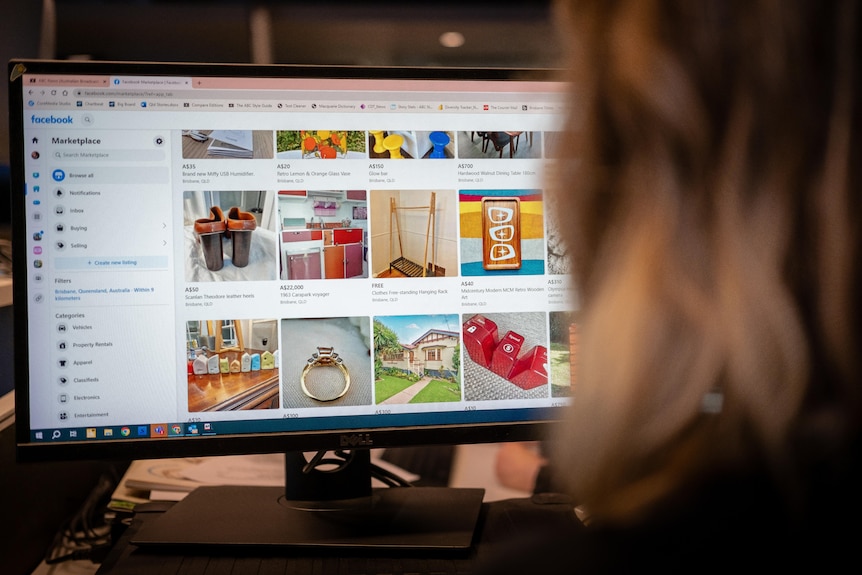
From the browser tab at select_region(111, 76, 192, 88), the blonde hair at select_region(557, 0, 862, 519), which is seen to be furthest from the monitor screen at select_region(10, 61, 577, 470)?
the blonde hair at select_region(557, 0, 862, 519)

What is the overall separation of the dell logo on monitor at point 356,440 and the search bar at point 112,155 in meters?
0.32

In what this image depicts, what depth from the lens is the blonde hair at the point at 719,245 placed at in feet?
1.07

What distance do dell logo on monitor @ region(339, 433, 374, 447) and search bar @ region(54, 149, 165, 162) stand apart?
0.32m

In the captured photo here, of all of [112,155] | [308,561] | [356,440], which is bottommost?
[308,561]

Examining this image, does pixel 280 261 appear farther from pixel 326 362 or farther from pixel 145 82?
pixel 145 82

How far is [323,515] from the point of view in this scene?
74 cm

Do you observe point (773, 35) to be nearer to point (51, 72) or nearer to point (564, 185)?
point (564, 185)

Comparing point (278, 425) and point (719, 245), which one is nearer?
point (719, 245)

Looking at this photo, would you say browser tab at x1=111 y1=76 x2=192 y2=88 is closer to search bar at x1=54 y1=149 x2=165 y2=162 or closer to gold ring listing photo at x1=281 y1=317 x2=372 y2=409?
search bar at x1=54 y1=149 x2=165 y2=162

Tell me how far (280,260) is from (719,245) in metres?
0.45

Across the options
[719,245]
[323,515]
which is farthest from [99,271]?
[719,245]

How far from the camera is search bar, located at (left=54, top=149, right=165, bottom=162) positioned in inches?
26.3

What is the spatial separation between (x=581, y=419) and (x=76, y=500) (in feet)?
2.51

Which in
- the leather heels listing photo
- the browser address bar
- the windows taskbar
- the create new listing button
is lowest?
the windows taskbar
